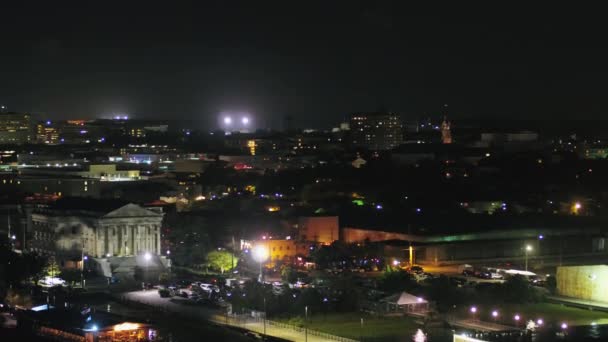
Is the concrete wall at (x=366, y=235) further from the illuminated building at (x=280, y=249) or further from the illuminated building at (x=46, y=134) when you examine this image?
the illuminated building at (x=46, y=134)

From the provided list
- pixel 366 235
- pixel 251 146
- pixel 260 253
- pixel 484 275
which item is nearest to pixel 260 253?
pixel 260 253

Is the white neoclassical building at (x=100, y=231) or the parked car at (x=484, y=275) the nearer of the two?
the parked car at (x=484, y=275)

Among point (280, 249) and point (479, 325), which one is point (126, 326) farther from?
point (280, 249)

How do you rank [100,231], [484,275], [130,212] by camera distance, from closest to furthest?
[484,275] < [100,231] < [130,212]

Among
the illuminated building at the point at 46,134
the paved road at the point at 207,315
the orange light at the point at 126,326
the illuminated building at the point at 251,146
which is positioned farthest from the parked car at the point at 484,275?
the illuminated building at the point at 46,134

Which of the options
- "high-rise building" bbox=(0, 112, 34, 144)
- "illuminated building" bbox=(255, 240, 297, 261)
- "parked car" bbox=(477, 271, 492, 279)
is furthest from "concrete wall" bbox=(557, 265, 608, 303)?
"high-rise building" bbox=(0, 112, 34, 144)

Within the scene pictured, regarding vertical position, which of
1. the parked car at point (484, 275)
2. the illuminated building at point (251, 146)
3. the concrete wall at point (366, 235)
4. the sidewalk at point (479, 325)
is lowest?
the sidewalk at point (479, 325)
